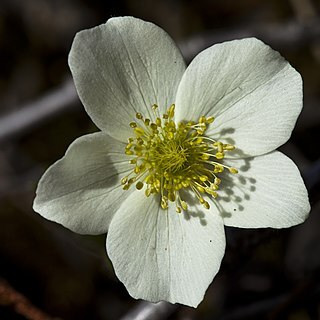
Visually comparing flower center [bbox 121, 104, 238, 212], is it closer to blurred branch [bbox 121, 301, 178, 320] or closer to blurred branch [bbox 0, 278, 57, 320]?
blurred branch [bbox 121, 301, 178, 320]

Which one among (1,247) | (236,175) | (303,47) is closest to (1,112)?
(1,247)

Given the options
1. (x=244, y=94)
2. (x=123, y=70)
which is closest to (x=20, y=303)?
(x=123, y=70)

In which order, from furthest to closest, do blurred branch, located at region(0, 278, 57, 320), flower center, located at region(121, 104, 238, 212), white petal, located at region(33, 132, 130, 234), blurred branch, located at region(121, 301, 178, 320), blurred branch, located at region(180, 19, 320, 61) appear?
blurred branch, located at region(180, 19, 320, 61) < blurred branch, located at region(0, 278, 57, 320) < blurred branch, located at region(121, 301, 178, 320) < flower center, located at region(121, 104, 238, 212) < white petal, located at region(33, 132, 130, 234)

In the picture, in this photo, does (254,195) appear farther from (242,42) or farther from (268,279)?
(268,279)

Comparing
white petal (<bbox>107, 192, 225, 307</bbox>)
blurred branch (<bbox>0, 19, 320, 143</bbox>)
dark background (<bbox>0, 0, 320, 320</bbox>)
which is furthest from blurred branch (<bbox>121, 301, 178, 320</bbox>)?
blurred branch (<bbox>0, 19, 320, 143</bbox>)

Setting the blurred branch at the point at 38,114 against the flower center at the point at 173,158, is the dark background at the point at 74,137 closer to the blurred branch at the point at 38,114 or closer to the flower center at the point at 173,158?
the blurred branch at the point at 38,114

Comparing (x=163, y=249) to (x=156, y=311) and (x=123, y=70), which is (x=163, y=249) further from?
(x=123, y=70)
